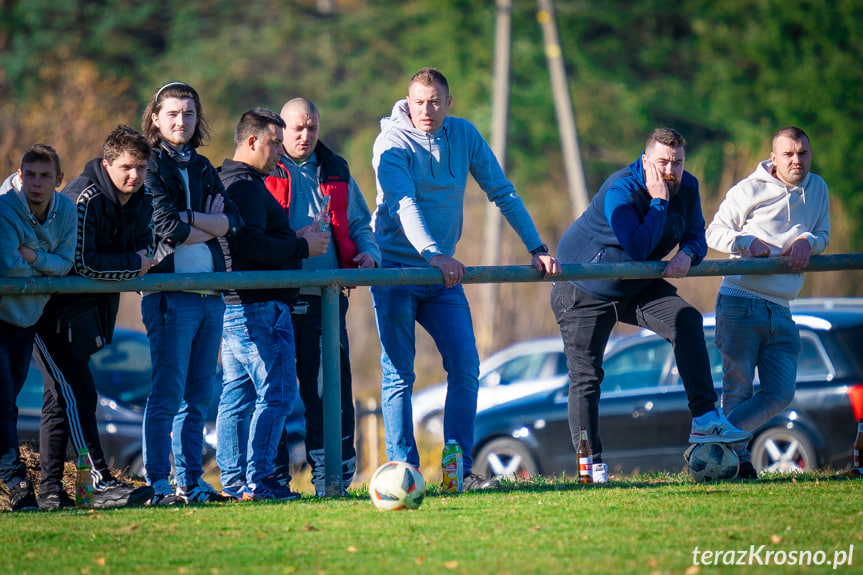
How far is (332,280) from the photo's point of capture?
6277mm

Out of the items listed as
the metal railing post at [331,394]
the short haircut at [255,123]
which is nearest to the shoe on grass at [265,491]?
the metal railing post at [331,394]

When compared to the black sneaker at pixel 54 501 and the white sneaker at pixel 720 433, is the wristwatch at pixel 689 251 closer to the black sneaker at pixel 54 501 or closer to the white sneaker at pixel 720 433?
the white sneaker at pixel 720 433

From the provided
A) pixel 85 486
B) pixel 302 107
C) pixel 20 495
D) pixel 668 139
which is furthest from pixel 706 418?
pixel 20 495

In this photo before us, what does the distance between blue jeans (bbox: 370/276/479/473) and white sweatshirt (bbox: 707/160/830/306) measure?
1758mm

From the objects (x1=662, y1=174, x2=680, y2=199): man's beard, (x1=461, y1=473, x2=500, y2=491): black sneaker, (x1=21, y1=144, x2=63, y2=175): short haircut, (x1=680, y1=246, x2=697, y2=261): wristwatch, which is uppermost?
(x1=21, y1=144, x2=63, y2=175): short haircut

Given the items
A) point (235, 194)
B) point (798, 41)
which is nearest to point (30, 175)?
point (235, 194)

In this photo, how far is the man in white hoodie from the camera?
7141mm

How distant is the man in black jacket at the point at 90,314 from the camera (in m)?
5.91

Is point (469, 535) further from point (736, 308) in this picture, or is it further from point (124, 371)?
point (124, 371)

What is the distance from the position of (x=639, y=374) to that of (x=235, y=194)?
21.3ft

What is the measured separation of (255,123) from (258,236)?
66 cm

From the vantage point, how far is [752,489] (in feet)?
20.5

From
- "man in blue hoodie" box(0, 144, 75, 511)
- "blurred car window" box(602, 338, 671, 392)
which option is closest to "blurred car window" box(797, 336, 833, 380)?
"blurred car window" box(602, 338, 671, 392)

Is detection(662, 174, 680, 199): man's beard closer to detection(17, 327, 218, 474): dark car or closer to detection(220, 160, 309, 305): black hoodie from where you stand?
detection(220, 160, 309, 305): black hoodie
